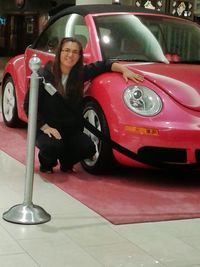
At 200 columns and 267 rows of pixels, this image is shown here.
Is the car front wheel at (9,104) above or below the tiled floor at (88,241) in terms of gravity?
above

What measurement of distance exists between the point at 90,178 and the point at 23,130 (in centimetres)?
218

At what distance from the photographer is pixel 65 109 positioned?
4.92 meters

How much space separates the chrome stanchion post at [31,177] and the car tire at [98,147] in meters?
1.20

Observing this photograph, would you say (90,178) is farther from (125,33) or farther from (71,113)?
(125,33)

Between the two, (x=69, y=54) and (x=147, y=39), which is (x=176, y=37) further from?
(x=69, y=54)

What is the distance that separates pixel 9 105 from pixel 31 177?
328 cm

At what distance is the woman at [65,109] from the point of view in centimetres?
485

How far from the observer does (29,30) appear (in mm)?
28266

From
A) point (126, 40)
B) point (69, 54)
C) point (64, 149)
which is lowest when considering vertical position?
point (64, 149)

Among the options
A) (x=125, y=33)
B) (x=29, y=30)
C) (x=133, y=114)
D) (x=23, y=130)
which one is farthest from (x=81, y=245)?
(x=29, y=30)

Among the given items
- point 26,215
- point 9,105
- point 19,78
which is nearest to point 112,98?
point 26,215

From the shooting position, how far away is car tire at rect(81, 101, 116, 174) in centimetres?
487

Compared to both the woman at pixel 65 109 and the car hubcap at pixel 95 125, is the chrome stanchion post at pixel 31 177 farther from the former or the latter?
the car hubcap at pixel 95 125

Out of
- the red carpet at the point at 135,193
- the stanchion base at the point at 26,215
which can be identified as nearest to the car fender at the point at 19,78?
the red carpet at the point at 135,193
